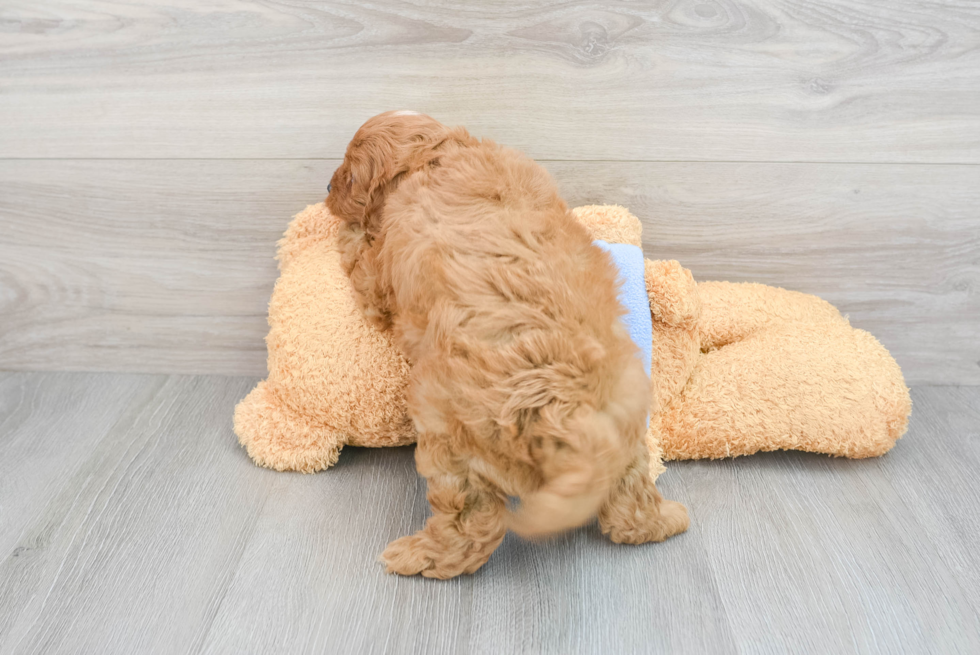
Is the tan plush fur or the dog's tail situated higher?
the dog's tail

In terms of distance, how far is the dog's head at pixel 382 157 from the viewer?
1004 mm

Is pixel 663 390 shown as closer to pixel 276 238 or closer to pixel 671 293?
pixel 671 293

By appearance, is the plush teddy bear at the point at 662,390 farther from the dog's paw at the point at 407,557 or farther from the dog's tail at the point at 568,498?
the dog's tail at the point at 568,498

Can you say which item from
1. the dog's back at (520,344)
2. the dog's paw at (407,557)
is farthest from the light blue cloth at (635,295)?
the dog's paw at (407,557)

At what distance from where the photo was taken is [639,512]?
947mm

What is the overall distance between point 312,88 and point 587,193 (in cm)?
→ 55

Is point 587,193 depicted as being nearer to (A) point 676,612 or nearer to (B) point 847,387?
(B) point 847,387

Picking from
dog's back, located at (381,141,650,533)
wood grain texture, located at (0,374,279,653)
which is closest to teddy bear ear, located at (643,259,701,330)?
dog's back, located at (381,141,650,533)

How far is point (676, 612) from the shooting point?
886 mm

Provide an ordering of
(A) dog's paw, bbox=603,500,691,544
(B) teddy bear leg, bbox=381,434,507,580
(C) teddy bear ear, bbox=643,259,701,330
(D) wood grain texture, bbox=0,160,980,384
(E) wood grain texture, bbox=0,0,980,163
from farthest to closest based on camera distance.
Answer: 1. (D) wood grain texture, bbox=0,160,980,384
2. (E) wood grain texture, bbox=0,0,980,163
3. (C) teddy bear ear, bbox=643,259,701,330
4. (A) dog's paw, bbox=603,500,691,544
5. (B) teddy bear leg, bbox=381,434,507,580

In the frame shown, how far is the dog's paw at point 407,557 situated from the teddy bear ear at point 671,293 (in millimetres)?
519

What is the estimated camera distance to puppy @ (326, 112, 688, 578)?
0.76 meters

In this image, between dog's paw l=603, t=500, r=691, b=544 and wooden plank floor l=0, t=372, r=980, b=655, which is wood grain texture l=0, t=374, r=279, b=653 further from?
dog's paw l=603, t=500, r=691, b=544

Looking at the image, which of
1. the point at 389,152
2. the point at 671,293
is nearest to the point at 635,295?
the point at 671,293
